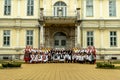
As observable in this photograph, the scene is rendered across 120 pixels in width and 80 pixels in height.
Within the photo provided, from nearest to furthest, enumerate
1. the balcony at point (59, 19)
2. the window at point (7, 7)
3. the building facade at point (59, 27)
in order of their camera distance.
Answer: the balcony at point (59, 19) → the building facade at point (59, 27) → the window at point (7, 7)

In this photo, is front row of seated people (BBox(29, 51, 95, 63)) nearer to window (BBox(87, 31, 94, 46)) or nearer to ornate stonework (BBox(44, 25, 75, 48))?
ornate stonework (BBox(44, 25, 75, 48))

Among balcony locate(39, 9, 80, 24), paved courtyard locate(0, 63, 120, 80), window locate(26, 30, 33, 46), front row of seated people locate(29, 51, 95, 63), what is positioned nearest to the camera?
paved courtyard locate(0, 63, 120, 80)

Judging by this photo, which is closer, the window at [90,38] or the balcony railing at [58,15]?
the balcony railing at [58,15]

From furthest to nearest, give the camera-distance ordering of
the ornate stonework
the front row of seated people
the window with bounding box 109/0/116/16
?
the window with bounding box 109/0/116/16 < the ornate stonework < the front row of seated people

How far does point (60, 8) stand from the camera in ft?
133

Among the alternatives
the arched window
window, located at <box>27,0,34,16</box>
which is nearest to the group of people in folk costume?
the arched window

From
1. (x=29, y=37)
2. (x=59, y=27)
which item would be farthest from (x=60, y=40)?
(x=29, y=37)

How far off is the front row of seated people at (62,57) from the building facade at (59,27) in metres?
6.40

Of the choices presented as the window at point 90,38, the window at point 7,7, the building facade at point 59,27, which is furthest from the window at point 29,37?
the window at point 90,38

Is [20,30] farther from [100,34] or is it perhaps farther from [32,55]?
[100,34]

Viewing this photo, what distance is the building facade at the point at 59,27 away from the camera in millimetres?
40062

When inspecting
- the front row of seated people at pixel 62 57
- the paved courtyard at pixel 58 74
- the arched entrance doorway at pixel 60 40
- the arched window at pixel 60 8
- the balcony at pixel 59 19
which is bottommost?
the paved courtyard at pixel 58 74

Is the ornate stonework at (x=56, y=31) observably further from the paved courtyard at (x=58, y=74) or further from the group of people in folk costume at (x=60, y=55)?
the paved courtyard at (x=58, y=74)

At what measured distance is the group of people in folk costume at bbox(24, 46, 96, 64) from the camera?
107 feet
